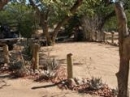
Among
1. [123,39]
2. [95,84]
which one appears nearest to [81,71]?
[95,84]

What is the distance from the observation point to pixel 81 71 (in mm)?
13266

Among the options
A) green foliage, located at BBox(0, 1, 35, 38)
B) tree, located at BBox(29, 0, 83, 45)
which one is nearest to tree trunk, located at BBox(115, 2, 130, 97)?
tree, located at BBox(29, 0, 83, 45)

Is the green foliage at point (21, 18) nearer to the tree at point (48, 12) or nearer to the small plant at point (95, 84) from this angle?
the tree at point (48, 12)

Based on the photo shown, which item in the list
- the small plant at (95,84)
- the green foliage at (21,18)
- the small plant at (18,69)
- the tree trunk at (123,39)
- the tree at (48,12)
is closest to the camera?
the tree trunk at (123,39)

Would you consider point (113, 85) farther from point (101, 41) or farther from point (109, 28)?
point (109, 28)

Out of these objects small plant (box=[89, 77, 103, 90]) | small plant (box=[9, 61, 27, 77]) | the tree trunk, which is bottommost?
small plant (box=[89, 77, 103, 90])

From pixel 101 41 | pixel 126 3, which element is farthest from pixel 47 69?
pixel 126 3

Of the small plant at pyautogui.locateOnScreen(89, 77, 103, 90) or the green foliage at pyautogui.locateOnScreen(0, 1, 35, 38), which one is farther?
the green foliage at pyautogui.locateOnScreen(0, 1, 35, 38)

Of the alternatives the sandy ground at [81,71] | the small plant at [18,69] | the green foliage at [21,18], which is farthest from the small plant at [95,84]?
the green foliage at [21,18]

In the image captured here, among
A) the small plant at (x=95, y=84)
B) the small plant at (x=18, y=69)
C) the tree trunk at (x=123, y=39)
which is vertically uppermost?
the tree trunk at (x=123, y=39)

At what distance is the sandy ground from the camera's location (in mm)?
10555

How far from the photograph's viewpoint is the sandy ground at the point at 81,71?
34.6ft

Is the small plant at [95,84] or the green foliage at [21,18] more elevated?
the green foliage at [21,18]

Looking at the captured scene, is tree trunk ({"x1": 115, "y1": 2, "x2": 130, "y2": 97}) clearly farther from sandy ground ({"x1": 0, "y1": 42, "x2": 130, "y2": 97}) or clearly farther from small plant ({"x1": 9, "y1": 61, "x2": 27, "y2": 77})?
small plant ({"x1": 9, "y1": 61, "x2": 27, "y2": 77})
